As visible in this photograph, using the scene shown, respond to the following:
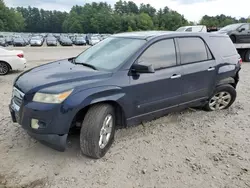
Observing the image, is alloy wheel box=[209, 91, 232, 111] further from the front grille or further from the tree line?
the tree line

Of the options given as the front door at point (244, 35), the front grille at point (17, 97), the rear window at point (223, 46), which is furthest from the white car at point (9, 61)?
the front door at point (244, 35)

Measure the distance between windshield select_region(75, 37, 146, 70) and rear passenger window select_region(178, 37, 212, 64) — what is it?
0.81 meters

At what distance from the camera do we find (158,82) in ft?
12.1

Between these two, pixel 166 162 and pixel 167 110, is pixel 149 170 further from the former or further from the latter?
pixel 167 110

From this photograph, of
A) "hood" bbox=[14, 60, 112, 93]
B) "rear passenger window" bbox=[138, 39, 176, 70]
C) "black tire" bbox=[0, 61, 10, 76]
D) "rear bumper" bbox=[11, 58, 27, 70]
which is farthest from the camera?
"rear bumper" bbox=[11, 58, 27, 70]

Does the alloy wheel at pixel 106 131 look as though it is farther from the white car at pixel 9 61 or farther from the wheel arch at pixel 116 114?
the white car at pixel 9 61

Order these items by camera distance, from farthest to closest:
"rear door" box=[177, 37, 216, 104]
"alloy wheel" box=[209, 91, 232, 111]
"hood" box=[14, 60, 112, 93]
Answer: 1. "alloy wheel" box=[209, 91, 232, 111]
2. "rear door" box=[177, 37, 216, 104]
3. "hood" box=[14, 60, 112, 93]

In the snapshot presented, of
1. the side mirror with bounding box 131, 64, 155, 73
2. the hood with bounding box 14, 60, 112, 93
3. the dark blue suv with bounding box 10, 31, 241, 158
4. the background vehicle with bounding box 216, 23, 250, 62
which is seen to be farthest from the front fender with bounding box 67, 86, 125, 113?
the background vehicle with bounding box 216, 23, 250, 62

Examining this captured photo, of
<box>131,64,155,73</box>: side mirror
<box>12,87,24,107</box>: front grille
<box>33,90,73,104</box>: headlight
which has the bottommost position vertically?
<box>12,87,24,107</box>: front grille

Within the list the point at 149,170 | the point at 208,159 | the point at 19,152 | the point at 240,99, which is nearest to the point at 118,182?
the point at 149,170

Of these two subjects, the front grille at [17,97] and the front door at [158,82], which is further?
the front door at [158,82]

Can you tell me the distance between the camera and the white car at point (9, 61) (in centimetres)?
898

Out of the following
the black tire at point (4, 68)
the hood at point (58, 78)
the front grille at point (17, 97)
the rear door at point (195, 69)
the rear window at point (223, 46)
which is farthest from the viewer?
the black tire at point (4, 68)

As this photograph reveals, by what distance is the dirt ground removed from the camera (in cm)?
284
